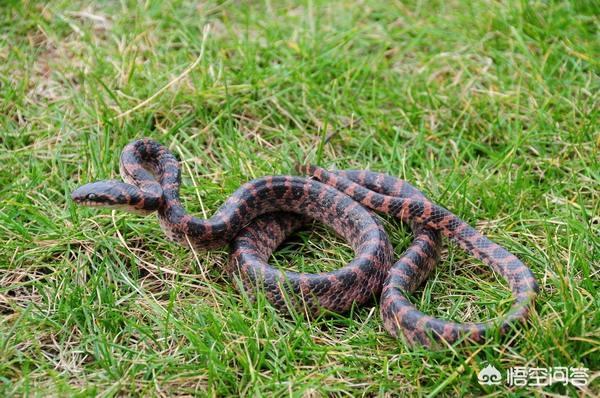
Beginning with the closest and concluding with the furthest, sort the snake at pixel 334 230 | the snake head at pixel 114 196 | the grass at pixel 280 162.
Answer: the grass at pixel 280 162 < the snake at pixel 334 230 < the snake head at pixel 114 196

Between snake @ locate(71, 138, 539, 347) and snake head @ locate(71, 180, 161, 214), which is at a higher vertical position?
snake head @ locate(71, 180, 161, 214)

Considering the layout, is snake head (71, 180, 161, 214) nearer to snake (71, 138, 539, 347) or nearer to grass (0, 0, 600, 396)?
snake (71, 138, 539, 347)

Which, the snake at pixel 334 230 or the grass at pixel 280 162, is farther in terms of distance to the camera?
the snake at pixel 334 230

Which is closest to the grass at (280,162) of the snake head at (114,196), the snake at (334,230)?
the snake at (334,230)

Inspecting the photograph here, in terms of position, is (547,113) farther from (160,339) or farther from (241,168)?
(160,339)

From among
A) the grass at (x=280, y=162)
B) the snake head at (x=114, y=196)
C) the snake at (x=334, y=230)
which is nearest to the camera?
the grass at (x=280, y=162)

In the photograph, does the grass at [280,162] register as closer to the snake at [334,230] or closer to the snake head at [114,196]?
the snake at [334,230]

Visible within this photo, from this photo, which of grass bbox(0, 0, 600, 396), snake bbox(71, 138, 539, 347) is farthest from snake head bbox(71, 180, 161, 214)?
grass bbox(0, 0, 600, 396)
